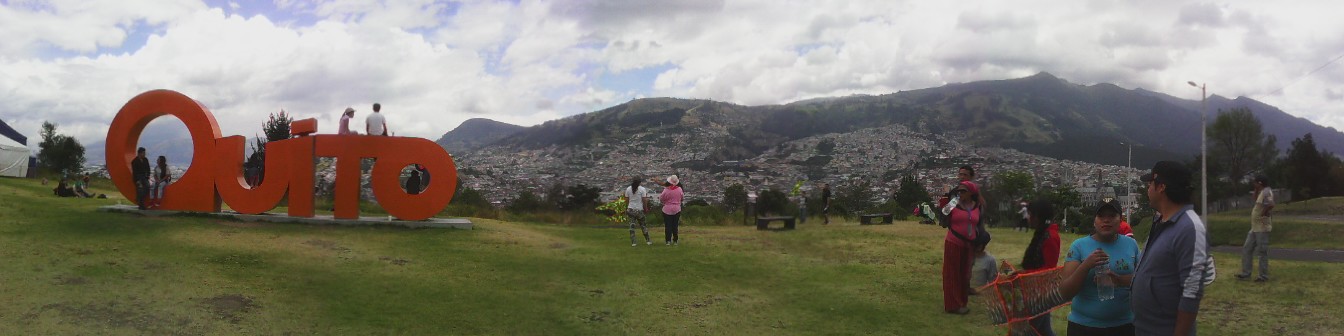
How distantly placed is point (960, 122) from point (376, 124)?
14637 cm

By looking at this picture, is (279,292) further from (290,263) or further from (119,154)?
(119,154)

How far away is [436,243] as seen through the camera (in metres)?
12.4

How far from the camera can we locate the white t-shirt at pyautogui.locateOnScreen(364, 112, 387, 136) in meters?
14.8

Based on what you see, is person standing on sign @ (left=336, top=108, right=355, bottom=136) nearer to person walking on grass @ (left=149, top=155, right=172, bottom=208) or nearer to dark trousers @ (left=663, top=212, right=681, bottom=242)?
person walking on grass @ (left=149, top=155, right=172, bottom=208)

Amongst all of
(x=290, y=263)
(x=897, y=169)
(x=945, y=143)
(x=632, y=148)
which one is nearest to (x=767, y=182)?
(x=897, y=169)

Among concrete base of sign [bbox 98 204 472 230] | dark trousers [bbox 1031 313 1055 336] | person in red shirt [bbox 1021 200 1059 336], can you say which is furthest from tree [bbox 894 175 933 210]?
dark trousers [bbox 1031 313 1055 336]

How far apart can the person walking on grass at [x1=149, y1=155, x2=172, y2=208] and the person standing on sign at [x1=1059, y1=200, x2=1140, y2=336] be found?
15.5 m

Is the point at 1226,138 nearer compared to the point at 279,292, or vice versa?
the point at 279,292

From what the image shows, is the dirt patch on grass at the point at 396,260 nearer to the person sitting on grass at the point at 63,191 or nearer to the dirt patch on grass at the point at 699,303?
the dirt patch on grass at the point at 699,303

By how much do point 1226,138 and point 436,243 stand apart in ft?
235

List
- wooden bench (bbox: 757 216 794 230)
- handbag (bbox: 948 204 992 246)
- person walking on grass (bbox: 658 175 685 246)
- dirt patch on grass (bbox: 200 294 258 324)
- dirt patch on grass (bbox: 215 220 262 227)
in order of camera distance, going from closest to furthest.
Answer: dirt patch on grass (bbox: 200 294 258 324) → handbag (bbox: 948 204 992 246) → dirt patch on grass (bbox: 215 220 262 227) → person walking on grass (bbox: 658 175 685 246) → wooden bench (bbox: 757 216 794 230)

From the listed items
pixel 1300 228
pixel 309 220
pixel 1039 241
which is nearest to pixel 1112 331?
pixel 1039 241

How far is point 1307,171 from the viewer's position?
5272cm

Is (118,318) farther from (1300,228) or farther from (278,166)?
(1300,228)
